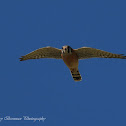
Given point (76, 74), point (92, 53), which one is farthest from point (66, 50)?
point (76, 74)

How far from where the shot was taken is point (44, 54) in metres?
29.6

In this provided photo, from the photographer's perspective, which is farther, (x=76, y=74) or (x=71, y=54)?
(x=76, y=74)

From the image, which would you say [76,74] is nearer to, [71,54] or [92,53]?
[92,53]

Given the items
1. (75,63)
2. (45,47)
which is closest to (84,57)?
(75,63)

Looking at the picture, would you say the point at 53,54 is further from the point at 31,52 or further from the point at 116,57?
the point at 116,57

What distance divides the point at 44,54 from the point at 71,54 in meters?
2.66

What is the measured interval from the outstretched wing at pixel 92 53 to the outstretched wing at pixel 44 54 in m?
Result: 1.59

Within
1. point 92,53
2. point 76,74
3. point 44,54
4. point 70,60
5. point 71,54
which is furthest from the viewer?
point 76,74

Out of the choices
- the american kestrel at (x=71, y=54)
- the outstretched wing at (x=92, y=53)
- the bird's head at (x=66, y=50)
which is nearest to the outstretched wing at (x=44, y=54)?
the american kestrel at (x=71, y=54)

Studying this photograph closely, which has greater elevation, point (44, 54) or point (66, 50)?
point (44, 54)

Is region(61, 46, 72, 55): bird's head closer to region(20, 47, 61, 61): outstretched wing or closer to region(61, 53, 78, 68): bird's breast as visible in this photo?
region(61, 53, 78, 68): bird's breast

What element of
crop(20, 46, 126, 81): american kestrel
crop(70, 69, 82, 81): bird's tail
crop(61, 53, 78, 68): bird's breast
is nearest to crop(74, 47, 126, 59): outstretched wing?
crop(20, 46, 126, 81): american kestrel

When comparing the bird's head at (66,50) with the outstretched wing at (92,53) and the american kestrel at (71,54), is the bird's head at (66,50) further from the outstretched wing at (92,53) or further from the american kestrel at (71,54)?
the outstretched wing at (92,53)

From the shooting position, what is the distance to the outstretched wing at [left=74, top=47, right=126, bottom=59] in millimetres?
28111
